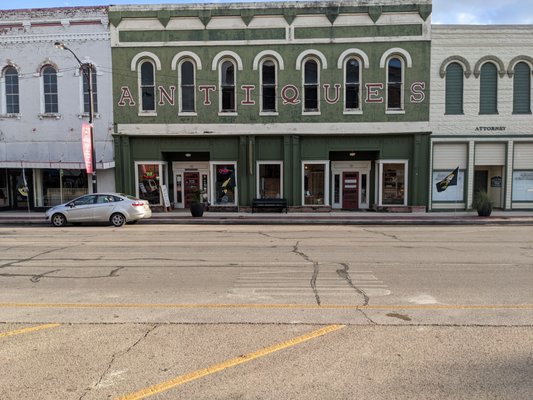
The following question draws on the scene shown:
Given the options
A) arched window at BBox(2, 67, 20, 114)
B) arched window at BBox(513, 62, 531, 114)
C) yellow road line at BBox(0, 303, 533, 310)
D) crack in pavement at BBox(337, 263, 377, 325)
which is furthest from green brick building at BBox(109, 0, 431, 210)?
yellow road line at BBox(0, 303, 533, 310)

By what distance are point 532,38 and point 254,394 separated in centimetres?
2403

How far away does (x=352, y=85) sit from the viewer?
68.1ft

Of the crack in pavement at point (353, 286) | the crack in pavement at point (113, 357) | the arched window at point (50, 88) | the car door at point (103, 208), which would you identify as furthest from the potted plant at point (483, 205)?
the arched window at point (50, 88)

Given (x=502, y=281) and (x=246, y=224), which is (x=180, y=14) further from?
(x=502, y=281)

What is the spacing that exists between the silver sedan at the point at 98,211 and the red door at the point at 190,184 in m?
5.71

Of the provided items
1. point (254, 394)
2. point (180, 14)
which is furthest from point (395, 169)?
point (254, 394)

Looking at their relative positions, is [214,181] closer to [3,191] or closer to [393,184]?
[393,184]

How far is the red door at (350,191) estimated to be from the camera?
2203cm

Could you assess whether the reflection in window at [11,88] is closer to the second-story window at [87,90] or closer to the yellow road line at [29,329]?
the second-story window at [87,90]

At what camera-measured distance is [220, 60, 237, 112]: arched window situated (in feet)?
68.9

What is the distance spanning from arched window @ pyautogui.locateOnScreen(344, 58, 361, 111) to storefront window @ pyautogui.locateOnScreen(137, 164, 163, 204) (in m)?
10.5

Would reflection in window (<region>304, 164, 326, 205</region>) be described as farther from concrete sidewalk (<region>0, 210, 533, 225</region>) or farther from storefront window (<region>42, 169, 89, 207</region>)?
storefront window (<region>42, 169, 89, 207</region>)

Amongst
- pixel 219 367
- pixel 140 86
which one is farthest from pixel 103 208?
pixel 219 367

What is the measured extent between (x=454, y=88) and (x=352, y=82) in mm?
5228
